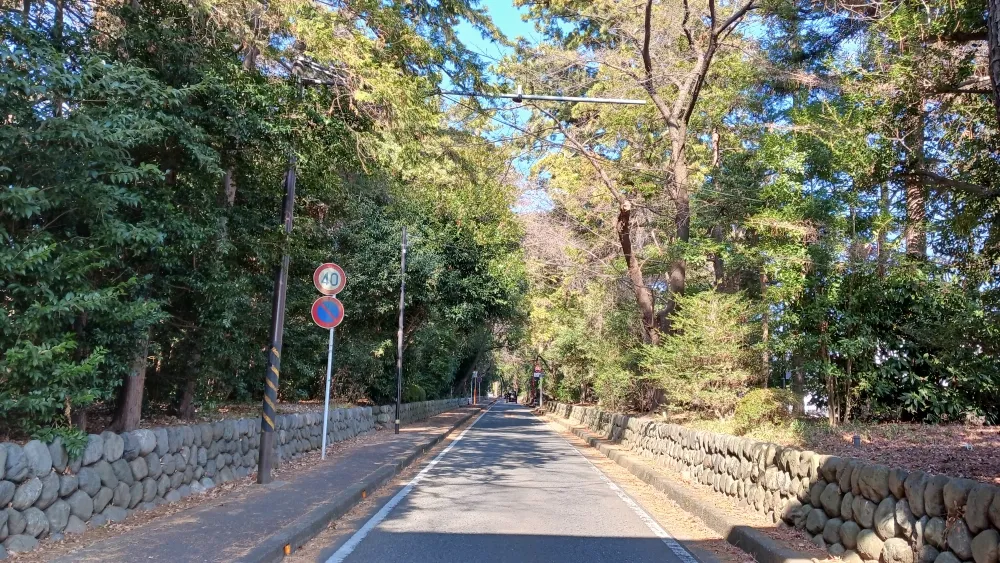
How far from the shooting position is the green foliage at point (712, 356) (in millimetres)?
13750

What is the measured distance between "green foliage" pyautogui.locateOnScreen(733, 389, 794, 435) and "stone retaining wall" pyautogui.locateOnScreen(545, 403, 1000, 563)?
2.75m

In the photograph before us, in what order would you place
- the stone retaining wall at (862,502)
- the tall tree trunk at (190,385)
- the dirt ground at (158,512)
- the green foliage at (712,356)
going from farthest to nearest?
the green foliage at (712,356), the tall tree trunk at (190,385), the dirt ground at (158,512), the stone retaining wall at (862,502)

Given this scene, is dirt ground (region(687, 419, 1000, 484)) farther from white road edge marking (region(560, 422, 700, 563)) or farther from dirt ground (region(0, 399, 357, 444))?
dirt ground (region(0, 399, 357, 444))

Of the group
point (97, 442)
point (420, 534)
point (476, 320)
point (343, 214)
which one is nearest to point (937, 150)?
point (420, 534)

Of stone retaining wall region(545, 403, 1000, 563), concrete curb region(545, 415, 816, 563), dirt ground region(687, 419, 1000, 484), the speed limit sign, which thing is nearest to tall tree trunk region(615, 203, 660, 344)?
concrete curb region(545, 415, 816, 563)

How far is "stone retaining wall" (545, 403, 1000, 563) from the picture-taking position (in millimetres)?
4531

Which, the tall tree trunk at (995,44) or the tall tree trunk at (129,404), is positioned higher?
the tall tree trunk at (995,44)

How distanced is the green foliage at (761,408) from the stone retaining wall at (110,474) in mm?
8798

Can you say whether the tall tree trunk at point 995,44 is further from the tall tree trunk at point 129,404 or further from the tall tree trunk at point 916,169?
the tall tree trunk at point 129,404

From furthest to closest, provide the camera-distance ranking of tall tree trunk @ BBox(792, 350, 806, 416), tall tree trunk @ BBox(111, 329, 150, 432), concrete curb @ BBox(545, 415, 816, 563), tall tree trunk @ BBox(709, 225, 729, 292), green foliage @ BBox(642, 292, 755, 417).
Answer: tall tree trunk @ BBox(709, 225, 729, 292) → tall tree trunk @ BBox(792, 350, 806, 416) → green foliage @ BBox(642, 292, 755, 417) → tall tree trunk @ BBox(111, 329, 150, 432) → concrete curb @ BBox(545, 415, 816, 563)

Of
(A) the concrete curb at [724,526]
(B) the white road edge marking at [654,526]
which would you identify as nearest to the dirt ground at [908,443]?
(A) the concrete curb at [724,526]

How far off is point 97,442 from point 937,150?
415 inches

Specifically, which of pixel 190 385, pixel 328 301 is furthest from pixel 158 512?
pixel 328 301

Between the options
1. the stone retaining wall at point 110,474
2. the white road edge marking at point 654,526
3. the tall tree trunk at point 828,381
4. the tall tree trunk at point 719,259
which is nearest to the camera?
the stone retaining wall at point 110,474
